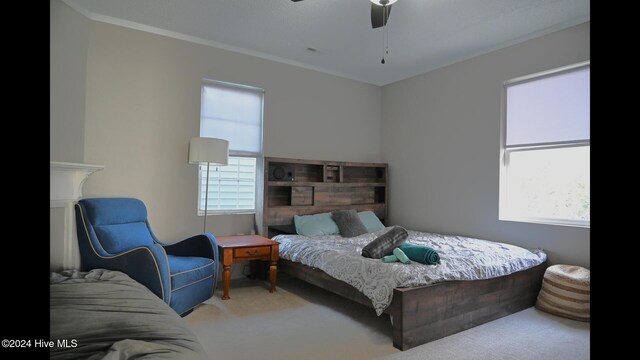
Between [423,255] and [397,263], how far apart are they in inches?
8.6

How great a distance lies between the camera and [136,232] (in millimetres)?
3369

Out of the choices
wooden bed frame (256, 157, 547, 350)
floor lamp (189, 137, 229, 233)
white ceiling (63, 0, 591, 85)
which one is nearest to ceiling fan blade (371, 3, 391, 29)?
white ceiling (63, 0, 591, 85)

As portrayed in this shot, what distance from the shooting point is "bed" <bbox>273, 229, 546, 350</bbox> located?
104 inches

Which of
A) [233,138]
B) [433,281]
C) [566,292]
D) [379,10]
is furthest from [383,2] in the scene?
[566,292]

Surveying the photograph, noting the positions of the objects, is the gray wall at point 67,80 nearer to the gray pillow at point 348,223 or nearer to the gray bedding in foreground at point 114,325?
the gray bedding in foreground at point 114,325

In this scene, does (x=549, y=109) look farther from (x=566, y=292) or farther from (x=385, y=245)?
(x=385, y=245)

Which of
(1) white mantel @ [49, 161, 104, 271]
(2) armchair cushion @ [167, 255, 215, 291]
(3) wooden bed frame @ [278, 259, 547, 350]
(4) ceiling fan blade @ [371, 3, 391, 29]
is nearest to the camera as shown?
(1) white mantel @ [49, 161, 104, 271]

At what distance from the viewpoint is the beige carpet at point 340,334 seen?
100 inches

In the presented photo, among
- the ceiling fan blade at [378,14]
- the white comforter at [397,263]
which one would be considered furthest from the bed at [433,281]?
the ceiling fan blade at [378,14]

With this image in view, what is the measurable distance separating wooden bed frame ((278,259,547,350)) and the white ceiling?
2363mm

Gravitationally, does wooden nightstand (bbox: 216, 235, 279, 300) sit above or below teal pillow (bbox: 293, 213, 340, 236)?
below

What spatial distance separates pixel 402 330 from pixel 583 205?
237 cm

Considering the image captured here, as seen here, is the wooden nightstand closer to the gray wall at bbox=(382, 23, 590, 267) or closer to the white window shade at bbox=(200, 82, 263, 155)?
the white window shade at bbox=(200, 82, 263, 155)
